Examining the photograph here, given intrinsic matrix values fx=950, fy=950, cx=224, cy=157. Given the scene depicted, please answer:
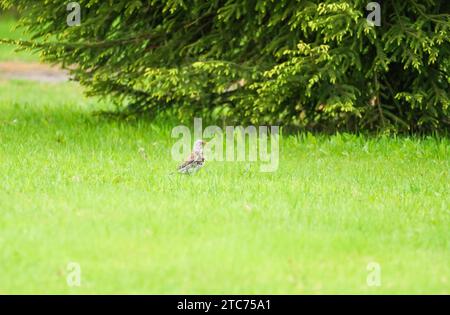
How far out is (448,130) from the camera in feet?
42.9

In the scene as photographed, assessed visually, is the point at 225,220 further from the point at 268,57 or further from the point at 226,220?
the point at 268,57

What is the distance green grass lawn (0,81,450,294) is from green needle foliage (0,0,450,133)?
847 millimetres

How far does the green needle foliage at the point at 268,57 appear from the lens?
11.8 meters

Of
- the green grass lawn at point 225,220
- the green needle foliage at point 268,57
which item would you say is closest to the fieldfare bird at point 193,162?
the green grass lawn at point 225,220

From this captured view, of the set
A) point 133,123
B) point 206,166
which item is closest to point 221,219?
point 206,166

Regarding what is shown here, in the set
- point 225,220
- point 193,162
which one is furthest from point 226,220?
point 193,162

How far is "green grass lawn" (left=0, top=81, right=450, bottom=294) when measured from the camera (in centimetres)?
664

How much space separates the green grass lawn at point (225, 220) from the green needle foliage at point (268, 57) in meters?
0.85

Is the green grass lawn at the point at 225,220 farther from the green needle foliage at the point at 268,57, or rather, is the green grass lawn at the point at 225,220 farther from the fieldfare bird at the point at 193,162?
the green needle foliage at the point at 268,57

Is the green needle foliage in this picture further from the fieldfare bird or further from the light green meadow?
the fieldfare bird

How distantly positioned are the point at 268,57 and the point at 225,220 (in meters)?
5.23

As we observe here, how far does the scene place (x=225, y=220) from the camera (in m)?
7.88

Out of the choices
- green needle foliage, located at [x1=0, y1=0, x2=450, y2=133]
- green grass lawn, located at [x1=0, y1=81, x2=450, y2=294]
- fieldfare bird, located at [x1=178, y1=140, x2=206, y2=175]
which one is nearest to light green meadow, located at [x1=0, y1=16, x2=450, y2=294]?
green grass lawn, located at [x1=0, y1=81, x2=450, y2=294]
